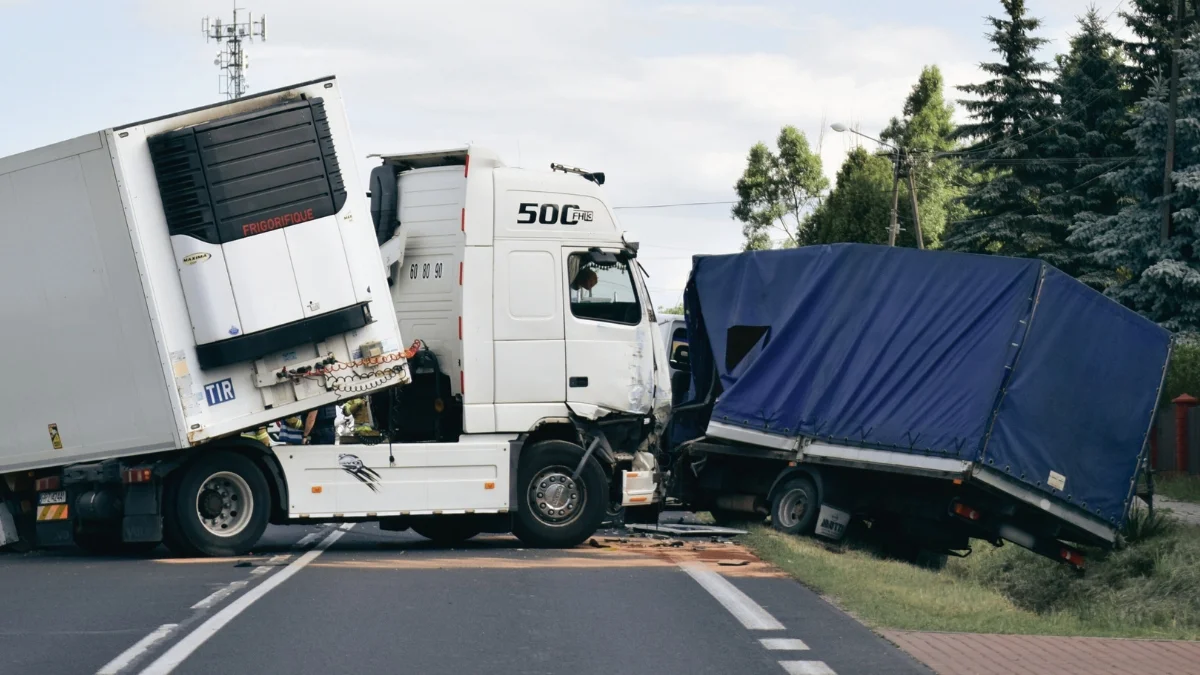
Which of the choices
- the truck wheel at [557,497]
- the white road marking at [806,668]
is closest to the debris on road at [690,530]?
the truck wheel at [557,497]

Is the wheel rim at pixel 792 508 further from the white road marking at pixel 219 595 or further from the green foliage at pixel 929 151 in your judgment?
the green foliage at pixel 929 151

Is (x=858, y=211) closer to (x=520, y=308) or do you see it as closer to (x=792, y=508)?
(x=792, y=508)

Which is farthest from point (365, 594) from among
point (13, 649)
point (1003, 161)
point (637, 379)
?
point (1003, 161)

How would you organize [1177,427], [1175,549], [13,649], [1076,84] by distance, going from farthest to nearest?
[1076,84] → [1177,427] → [1175,549] → [13,649]

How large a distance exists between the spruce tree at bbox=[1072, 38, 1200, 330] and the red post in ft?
22.8

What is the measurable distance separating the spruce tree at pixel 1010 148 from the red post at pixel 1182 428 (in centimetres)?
1589

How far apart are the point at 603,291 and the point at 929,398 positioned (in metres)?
3.32

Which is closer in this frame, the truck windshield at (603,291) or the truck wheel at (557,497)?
the truck wheel at (557,497)

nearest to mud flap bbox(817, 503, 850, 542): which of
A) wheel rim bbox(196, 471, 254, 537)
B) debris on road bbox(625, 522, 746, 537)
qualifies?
debris on road bbox(625, 522, 746, 537)

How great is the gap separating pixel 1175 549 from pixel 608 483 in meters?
6.23

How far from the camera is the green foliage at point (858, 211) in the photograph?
224ft

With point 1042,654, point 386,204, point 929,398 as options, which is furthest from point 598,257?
point 1042,654

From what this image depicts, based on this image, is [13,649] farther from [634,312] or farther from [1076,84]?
[1076,84]

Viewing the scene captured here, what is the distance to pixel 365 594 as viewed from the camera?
1175 centimetres
